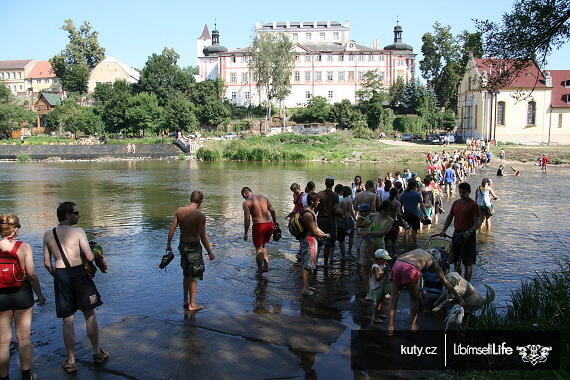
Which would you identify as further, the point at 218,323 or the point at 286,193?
the point at 286,193

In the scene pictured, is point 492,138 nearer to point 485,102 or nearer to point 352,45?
point 485,102

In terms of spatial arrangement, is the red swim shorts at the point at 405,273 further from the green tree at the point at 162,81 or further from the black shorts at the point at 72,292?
the green tree at the point at 162,81

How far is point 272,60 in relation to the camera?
259ft

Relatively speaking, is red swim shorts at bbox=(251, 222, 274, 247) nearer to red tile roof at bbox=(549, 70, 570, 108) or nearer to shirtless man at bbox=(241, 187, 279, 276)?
shirtless man at bbox=(241, 187, 279, 276)

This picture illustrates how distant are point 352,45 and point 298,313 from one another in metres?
89.5

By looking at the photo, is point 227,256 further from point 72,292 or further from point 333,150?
point 333,150

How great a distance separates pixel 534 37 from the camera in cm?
1098

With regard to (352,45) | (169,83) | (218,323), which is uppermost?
(352,45)

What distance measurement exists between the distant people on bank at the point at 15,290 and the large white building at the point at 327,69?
84.1 m

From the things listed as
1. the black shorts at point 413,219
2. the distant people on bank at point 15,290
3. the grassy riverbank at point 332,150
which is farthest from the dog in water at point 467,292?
the grassy riverbank at point 332,150

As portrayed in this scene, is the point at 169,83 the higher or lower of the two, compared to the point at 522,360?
higher

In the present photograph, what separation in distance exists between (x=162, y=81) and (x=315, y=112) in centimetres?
3122

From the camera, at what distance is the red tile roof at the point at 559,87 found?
57.6 metres

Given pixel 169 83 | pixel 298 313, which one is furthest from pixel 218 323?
pixel 169 83
